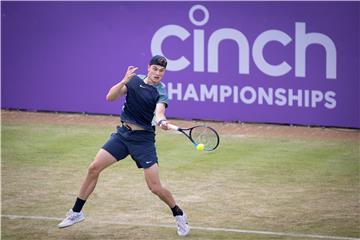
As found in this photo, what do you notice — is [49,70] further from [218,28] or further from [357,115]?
[357,115]

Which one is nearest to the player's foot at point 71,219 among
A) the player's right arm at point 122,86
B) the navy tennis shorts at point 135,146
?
the navy tennis shorts at point 135,146

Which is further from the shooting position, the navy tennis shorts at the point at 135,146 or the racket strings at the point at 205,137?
the racket strings at the point at 205,137

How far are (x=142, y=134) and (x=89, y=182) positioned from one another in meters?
0.91

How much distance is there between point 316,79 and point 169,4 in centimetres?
373

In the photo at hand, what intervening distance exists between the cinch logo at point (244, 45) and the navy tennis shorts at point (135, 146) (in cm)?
756

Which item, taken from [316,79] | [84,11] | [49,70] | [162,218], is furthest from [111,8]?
[162,218]

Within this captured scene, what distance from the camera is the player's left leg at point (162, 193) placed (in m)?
10.0

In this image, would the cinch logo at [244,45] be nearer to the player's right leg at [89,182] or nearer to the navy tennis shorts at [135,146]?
the navy tennis shorts at [135,146]

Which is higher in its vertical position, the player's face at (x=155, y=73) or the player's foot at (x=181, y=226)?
the player's face at (x=155, y=73)

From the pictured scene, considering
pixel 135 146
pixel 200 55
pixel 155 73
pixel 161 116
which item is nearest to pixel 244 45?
pixel 200 55

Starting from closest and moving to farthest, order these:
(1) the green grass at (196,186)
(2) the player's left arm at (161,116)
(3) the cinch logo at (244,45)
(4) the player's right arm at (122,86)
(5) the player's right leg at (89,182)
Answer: (2) the player's left arm at (161,116) < (4) the player's right arm at (122,86) < (5) the player's right leg at (89,182) < (1) the green grass at (196,186) < (3) the cinch logo at (244,45)

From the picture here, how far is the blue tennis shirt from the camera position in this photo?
1012 cm

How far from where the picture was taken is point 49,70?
63.4 ft

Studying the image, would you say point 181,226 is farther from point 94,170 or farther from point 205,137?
point 94,170
